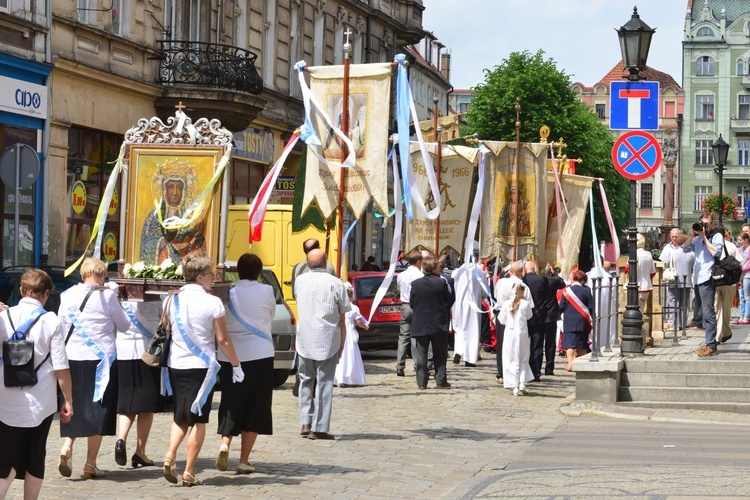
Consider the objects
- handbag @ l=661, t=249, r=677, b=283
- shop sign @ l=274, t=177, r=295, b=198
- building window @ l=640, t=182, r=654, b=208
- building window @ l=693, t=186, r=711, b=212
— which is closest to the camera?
handbag @ l=661, t=249, r=677, b=283

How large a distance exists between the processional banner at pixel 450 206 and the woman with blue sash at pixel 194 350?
11443mm

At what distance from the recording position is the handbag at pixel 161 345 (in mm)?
10234

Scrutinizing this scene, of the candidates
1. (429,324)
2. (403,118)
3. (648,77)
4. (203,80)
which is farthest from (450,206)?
(648,77)

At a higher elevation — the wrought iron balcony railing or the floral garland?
the wrought iron balcony railing

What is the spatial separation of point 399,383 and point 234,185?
43.8 feet

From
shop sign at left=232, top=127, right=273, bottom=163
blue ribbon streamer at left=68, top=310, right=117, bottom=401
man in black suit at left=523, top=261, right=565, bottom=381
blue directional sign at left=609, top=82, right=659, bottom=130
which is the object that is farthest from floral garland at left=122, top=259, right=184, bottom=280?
shop sign at left=232, top=127, right=273, bottom=163

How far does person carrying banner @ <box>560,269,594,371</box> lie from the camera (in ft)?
67.7

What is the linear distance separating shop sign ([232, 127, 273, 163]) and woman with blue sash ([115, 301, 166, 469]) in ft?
66.6

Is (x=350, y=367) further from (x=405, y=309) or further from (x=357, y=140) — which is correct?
(x=405, y=309)

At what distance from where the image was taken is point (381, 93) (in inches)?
598

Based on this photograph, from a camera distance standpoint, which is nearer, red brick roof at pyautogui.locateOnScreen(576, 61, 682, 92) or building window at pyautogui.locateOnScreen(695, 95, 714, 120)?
building window at pyautogui.locateOnScreen(695, 95, 714, 120)

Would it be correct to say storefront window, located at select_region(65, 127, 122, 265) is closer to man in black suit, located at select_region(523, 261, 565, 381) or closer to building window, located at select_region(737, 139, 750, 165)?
man in black suit, located at select_region(523, 261, 565, 381)

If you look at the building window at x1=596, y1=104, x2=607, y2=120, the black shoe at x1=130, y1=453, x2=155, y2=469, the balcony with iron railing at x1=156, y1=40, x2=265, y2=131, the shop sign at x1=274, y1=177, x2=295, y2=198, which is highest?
the building window at x1=596, y1=104, x2=607, y2=120

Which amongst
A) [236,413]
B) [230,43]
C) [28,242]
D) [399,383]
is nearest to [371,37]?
[230,43]
